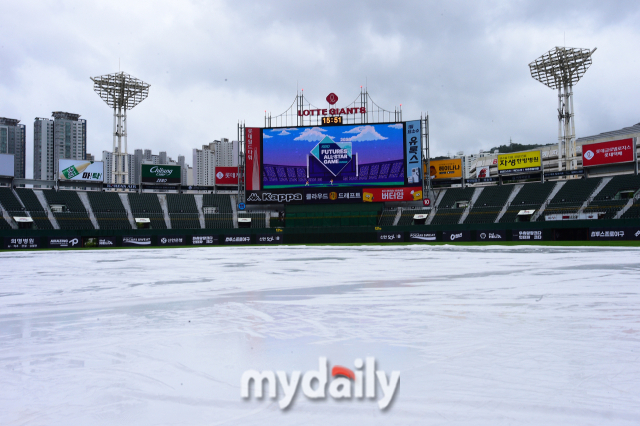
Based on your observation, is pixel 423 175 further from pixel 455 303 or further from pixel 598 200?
pixel 455 303

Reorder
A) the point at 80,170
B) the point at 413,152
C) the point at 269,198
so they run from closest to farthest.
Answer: the point at 413,152 → the point at 269,198 → the point at 80,170

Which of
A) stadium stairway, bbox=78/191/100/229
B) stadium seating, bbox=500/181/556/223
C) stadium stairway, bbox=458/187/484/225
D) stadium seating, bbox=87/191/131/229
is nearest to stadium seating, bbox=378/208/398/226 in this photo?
stadium stairway, bbox=458/187/484/225

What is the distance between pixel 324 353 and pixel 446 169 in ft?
189

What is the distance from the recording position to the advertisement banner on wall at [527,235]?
3847 centimetres

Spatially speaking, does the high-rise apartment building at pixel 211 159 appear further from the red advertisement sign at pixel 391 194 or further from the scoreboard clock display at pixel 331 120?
the red advertisement sign at pixel 391 194

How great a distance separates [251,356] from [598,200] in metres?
50.3

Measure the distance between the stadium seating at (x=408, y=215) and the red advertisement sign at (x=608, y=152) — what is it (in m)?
20.7

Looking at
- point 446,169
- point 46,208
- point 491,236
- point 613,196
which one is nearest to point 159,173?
point 46,208

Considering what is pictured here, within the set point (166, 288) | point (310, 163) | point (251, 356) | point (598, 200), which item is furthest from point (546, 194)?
point (251, 356)

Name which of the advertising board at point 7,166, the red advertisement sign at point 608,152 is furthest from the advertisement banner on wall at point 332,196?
the advertising board at point 7,166

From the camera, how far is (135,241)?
45438 millimetres

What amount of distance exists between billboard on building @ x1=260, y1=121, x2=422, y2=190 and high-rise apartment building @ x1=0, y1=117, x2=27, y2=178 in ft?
395

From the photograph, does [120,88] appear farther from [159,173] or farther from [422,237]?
[422,237]

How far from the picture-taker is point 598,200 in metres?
44.7
